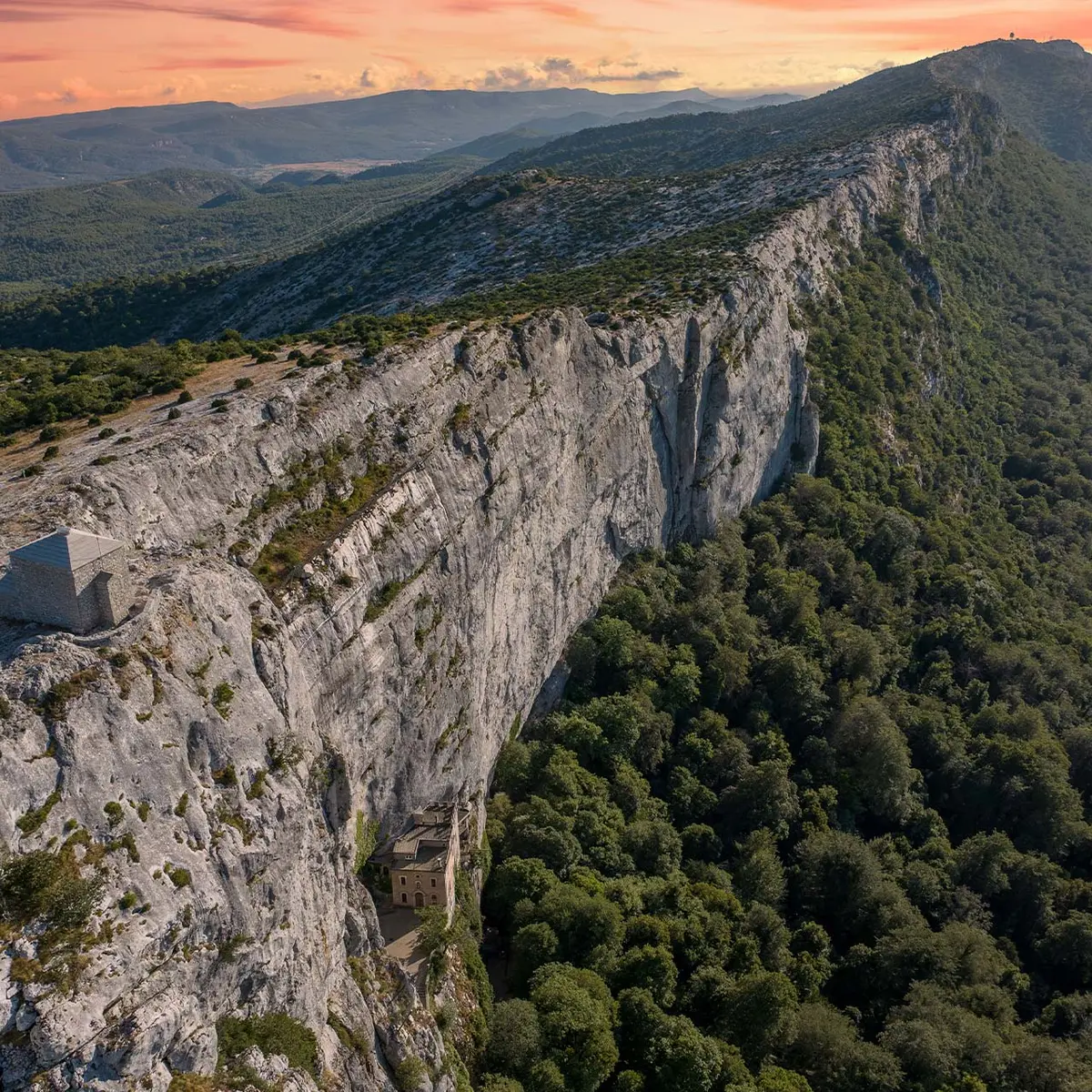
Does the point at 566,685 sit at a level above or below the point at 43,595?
below

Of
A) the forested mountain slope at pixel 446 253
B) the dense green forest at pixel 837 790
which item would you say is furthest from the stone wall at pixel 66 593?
the forested mountain slope at pixel 446 253

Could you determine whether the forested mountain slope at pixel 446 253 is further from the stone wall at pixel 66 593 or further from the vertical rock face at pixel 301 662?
the stone wall at pixel 66 593

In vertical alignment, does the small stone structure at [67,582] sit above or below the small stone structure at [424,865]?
above

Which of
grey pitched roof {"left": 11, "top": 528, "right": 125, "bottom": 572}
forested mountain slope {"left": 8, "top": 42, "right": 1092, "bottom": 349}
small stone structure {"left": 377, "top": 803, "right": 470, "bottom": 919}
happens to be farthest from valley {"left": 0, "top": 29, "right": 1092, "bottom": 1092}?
grey pitched roof {"left": 11, "top": 528, "right": 125, "bottom": 572}

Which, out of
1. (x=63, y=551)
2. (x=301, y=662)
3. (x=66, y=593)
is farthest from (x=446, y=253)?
(x=66, y=593)

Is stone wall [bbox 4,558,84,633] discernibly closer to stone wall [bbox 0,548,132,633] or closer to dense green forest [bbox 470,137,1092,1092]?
stone wall [bbox 0,548,132,633]

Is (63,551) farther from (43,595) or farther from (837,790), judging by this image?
(837,790)
